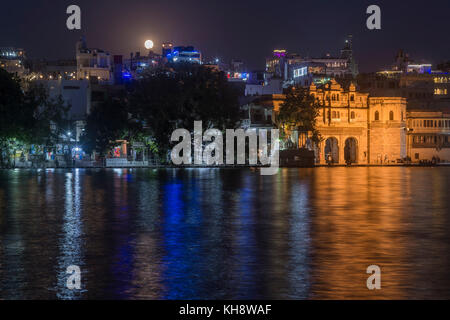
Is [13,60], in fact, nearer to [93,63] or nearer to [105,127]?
[93,63]

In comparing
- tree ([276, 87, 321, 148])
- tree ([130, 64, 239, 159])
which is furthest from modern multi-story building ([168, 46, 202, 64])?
tree ([130, 64, 239, 159])

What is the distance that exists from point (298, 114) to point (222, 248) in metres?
97.9

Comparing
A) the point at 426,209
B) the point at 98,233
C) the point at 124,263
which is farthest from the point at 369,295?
the point at 426,209

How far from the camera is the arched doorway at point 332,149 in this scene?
133087mm

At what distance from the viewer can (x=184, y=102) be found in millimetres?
97500

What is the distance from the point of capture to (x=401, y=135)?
130 metres

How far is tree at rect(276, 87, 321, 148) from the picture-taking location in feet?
387

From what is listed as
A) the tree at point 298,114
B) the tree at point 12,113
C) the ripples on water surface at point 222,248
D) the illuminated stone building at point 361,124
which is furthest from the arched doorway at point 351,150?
the ripples on water surface at point 222,248

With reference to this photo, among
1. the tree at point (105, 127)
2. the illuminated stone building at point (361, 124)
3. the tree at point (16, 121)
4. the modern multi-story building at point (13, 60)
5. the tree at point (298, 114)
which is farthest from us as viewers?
the modern multi-story building at point (13, 60)

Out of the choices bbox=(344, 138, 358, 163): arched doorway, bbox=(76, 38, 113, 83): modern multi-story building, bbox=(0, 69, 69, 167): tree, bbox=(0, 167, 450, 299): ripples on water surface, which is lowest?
bbox=(0, 167, 450, 299): ripples on water surface

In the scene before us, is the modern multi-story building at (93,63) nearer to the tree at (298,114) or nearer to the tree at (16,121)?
Answer: the tree at (298,114)

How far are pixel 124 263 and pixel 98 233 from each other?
6639 millimetres

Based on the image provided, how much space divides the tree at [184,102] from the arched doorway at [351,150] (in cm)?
3995

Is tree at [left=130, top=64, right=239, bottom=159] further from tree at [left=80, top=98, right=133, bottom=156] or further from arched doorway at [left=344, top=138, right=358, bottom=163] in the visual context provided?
arched doorway at [left=344, top=138, right=358, bottom=163]
